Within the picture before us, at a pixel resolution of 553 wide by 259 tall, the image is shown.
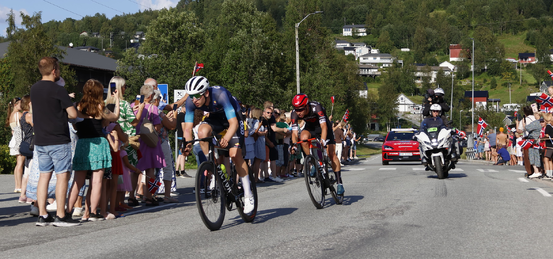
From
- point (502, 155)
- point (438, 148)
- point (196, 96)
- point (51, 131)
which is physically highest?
point (196, 96)

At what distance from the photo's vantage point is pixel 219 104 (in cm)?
740

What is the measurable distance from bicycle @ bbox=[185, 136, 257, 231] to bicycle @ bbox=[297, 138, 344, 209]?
154 centimetres

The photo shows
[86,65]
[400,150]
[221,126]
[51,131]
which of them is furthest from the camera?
[86,65]

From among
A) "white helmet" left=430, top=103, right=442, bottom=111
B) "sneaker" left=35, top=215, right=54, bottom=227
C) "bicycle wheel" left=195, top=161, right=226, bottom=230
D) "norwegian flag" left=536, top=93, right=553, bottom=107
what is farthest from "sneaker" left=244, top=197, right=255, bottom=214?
"white helmet" left=430, top=103, right=442, bottom=111

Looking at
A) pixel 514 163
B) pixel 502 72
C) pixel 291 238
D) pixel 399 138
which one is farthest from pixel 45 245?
pixel 502 72

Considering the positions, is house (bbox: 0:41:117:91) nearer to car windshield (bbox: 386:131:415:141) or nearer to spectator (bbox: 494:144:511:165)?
car windshield (bbox: 386:131:415:141)

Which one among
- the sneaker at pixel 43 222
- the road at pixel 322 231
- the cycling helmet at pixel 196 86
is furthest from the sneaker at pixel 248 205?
the sneaker at pixel 43 222

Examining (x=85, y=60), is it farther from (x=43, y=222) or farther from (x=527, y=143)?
(x=43, y=222)

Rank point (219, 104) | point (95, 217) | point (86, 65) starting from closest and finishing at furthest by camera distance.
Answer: point (219, 104) < point (95, 217) < point (86, 65)

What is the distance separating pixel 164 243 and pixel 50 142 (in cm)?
237

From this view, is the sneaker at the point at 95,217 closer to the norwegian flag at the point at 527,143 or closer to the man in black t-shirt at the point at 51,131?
the man in black t-shirt at the point at 51,131

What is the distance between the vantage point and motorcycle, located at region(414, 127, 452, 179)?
15133 millimetres

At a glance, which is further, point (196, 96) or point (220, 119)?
point (220, 119)

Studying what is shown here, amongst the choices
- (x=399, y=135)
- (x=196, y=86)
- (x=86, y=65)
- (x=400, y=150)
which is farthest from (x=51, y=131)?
(x=86, y=65)
